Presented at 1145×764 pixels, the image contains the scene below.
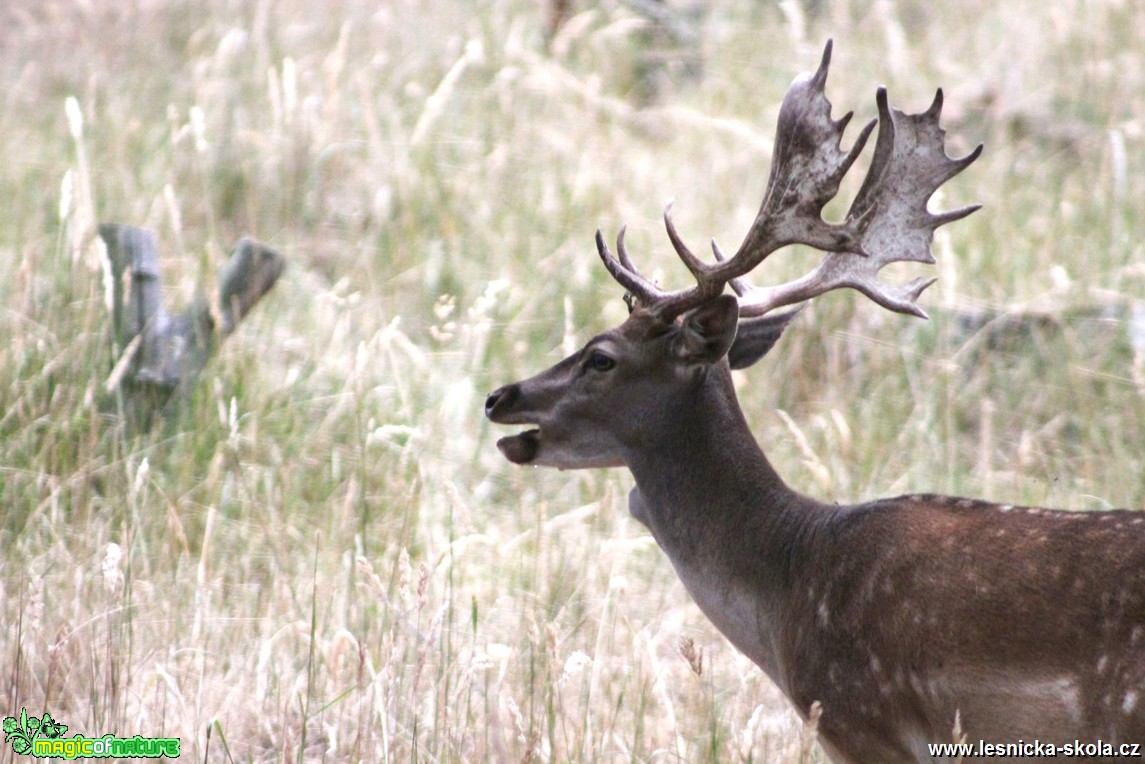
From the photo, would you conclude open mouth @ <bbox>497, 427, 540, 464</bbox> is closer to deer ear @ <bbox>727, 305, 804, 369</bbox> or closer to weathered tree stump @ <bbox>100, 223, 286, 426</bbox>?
deer ear @ <bbox>727, 305, 804, 369</bbox>

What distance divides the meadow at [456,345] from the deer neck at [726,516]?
0.23m

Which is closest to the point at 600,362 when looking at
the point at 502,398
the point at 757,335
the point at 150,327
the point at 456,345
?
the point at 502,398

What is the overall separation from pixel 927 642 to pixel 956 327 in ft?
12.3

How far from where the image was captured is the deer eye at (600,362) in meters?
4.31

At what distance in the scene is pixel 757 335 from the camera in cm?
456

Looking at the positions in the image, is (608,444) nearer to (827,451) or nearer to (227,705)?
(227,705)

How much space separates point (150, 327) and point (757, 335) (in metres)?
2.44

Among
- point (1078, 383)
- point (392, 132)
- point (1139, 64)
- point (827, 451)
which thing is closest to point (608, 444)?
point (827, 451)

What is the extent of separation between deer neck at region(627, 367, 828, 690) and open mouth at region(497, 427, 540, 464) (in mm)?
277

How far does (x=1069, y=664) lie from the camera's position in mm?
3254

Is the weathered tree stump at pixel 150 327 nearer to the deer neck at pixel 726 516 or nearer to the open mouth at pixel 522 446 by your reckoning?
the open mouth at pixel 522 446

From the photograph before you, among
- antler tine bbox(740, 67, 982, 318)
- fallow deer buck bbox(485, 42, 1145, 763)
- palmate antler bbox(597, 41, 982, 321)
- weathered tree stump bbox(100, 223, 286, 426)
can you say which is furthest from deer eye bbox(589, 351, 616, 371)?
weathered tree stump bbox(100, 223, 286, 426)

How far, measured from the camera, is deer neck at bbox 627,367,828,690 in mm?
4008

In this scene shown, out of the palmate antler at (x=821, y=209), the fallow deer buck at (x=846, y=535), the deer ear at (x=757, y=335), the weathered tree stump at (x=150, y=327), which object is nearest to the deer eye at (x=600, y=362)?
the fallow deer buck at (x=846, y=535)
